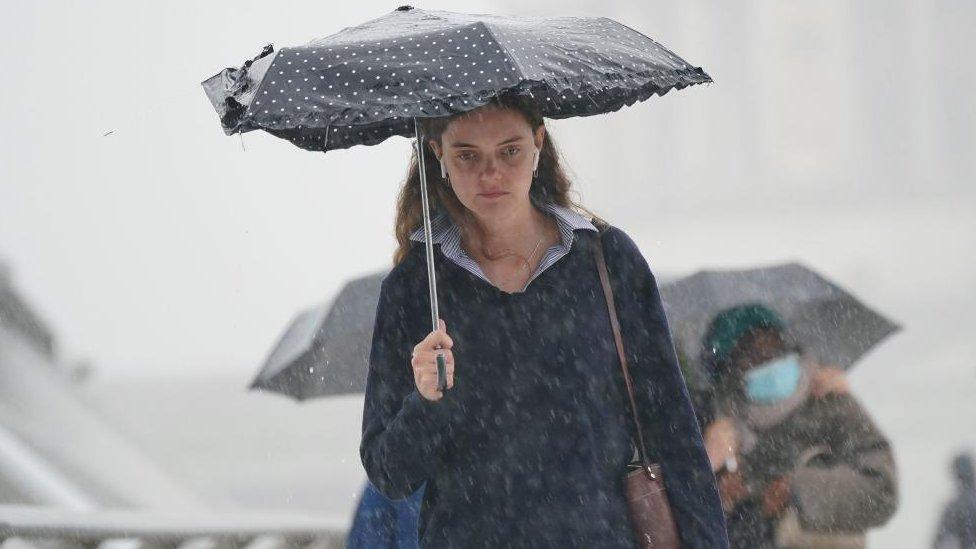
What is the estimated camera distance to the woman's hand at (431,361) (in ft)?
6.40

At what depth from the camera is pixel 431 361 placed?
6.43 feet

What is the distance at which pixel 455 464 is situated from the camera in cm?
206

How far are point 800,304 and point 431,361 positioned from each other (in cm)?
260

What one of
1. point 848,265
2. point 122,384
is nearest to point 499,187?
point 122,384

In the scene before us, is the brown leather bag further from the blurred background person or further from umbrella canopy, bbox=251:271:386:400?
the blurred background person

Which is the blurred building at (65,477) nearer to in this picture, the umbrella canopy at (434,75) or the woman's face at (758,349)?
the woman's face at (758,349)

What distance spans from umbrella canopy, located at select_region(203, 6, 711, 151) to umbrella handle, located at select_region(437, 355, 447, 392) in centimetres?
34

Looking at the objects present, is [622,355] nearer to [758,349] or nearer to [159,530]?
[758,349]

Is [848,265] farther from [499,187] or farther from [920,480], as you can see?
[499,187]

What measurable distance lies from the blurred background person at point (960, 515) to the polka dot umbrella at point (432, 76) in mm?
3918

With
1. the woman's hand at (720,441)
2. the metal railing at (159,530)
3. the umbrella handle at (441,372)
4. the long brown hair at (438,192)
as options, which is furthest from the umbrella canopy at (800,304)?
the umbrella handle at (441,372)

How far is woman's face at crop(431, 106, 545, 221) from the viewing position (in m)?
2.07

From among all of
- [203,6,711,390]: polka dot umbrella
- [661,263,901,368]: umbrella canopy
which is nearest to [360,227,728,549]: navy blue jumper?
[203,6,711,390]: polka dot umbrella

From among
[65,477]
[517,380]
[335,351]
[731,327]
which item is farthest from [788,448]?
[65,477]
